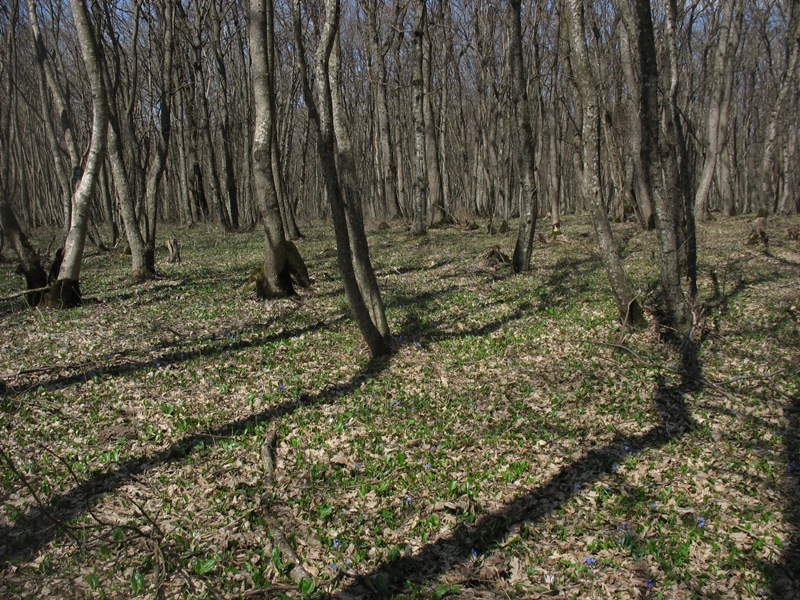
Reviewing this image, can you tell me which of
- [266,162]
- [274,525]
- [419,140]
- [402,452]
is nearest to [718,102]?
[419,140]

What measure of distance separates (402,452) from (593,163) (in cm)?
550

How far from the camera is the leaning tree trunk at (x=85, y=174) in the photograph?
10.4 m

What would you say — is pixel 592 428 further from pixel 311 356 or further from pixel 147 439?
pixel 147 439

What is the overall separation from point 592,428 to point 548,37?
2711 cm

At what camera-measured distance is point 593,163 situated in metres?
8.76

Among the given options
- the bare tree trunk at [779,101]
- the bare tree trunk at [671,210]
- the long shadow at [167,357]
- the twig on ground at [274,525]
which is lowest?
the twig on ground at [274,525]

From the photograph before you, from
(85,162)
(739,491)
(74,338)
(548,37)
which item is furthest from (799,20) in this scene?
(74,338)

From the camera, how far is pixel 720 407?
7051 millimetres

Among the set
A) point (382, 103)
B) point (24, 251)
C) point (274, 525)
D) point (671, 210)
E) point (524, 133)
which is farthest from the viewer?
point (382, 103)

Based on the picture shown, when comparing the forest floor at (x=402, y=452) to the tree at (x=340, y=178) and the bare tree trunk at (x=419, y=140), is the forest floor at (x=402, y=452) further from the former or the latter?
the bare tree trunk at (x=419, y=140)

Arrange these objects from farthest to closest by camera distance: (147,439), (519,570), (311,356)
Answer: (311,356)
(147,439)
(519,570)

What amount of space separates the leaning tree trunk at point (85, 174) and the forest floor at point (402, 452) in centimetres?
65

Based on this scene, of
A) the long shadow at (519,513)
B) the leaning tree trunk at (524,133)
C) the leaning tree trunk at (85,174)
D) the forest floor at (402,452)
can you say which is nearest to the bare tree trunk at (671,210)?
the forest floor at (402,452)

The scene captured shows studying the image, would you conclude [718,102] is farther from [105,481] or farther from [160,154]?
[105,481]
